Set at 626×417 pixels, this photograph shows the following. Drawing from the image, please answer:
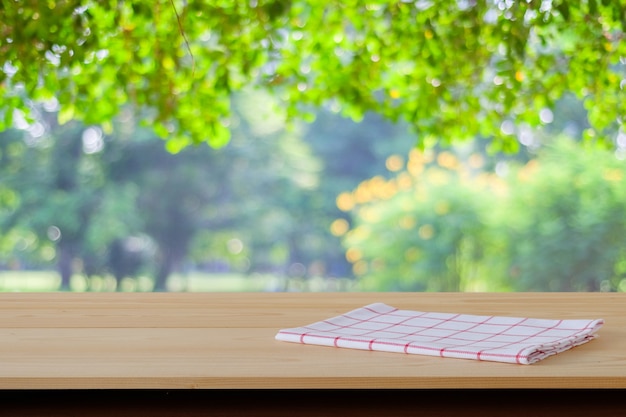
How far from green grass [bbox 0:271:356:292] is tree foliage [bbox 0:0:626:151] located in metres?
6.58

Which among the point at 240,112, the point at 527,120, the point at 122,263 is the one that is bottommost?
the point at 122,263

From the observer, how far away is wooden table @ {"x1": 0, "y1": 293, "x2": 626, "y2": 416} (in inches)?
39.9

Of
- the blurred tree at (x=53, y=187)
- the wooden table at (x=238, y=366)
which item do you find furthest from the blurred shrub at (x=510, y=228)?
the wooden table at (x=238, y=366)

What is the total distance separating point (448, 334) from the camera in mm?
1245

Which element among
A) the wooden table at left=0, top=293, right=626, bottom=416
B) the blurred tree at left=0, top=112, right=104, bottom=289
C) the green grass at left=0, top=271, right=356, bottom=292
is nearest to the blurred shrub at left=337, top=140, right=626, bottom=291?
the green grass at left=0, top=271, right=356, bottom=292

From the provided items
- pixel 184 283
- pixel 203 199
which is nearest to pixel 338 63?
pixel 184 283

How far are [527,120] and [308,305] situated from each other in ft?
8.16

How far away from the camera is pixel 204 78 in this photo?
3637mm

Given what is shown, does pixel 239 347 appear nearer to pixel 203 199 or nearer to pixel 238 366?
pixel 238 366

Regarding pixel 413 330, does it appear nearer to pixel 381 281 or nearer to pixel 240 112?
pixel 381 281

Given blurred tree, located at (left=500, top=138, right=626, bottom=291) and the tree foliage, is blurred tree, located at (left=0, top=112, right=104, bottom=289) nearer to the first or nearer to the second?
blurred tree, located at (left=500, top=138, right=626, bottom=291)

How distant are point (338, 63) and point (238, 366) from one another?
2659 mm

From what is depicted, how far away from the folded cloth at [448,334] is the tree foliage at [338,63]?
190 cm

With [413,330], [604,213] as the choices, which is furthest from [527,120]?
[604,213]
